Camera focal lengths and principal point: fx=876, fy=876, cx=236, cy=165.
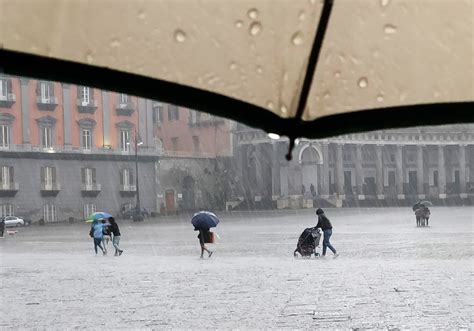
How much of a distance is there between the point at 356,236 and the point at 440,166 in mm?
54659

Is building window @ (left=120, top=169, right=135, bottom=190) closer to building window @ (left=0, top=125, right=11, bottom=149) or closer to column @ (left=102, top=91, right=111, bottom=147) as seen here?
column @ (left=102, top=91, right=111, bottom=147)

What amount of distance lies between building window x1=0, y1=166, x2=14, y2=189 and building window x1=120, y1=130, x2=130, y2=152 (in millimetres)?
9086

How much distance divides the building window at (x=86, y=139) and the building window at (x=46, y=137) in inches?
95.4

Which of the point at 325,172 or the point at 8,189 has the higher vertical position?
the point at 325,172

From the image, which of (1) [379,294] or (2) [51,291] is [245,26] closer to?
(1) [379,294]

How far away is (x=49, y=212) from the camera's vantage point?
187 ft

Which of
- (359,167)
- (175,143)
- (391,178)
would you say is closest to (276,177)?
(359,167)

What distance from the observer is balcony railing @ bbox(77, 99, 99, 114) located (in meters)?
58.9

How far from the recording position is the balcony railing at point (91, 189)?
58.9 m

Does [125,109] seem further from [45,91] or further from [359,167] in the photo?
[359,167]

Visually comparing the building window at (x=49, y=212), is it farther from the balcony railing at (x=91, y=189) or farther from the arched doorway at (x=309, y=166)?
the arched doorway at (x=309, y=166)

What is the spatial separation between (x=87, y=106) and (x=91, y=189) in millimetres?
5623

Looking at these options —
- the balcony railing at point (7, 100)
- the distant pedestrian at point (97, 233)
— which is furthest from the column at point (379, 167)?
the distant pedestrian at point (97, 233)

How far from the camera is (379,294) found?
470 inches
